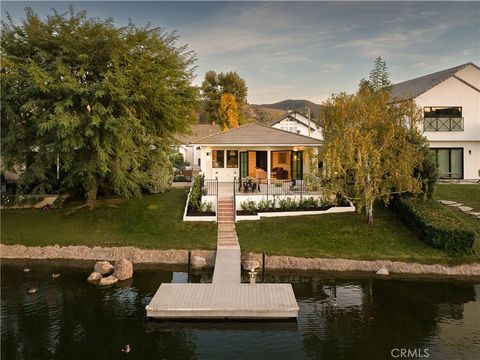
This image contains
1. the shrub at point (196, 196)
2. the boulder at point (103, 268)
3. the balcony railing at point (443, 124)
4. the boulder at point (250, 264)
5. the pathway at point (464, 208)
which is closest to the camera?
the boulder at point (103, 268)

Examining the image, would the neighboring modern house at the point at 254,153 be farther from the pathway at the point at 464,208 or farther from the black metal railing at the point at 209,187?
the pathway at the point at 464,208

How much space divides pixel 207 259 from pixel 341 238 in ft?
23.5

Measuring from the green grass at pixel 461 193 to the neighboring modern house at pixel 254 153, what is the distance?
30.3 ft

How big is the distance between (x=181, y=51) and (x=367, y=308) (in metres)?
20.3

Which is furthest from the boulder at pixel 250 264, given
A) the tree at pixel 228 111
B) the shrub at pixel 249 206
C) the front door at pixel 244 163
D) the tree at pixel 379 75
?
the tree at pixel 228 111

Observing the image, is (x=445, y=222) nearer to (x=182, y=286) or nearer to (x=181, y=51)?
(x=182, y=286)

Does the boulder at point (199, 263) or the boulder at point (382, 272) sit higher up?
the boulder at point (199, 263)

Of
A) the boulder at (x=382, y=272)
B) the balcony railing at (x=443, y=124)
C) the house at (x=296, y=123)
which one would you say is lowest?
the boulder at (x=382, y=272)

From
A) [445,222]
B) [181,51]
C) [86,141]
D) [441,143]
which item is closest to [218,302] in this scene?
[445,222]

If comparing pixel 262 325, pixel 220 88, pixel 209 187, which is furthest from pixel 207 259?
pixel 220 88

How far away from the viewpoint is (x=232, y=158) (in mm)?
32750

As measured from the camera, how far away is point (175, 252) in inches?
842

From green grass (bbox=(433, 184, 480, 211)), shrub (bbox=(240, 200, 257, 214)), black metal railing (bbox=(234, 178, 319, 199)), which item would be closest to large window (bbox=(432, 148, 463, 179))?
green grass (bbox=(433, 184, 480, 211))

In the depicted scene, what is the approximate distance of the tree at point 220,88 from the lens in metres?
71.6
